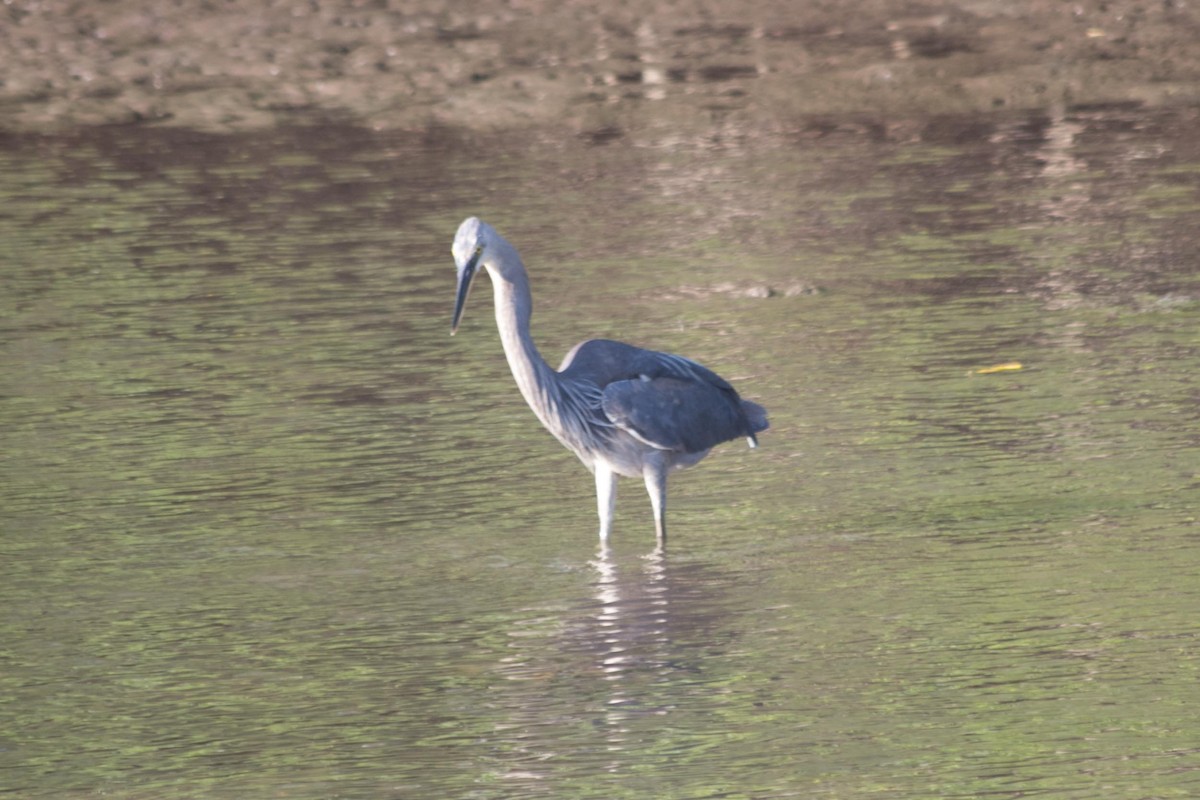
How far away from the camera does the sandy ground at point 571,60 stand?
61.4 feet

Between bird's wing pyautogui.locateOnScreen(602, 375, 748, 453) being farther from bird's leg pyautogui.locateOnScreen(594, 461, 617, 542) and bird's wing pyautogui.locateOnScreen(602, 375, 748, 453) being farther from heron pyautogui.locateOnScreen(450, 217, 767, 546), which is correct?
bird's leg pyautogui.locateOnScreen(594, 461, 617, 542)

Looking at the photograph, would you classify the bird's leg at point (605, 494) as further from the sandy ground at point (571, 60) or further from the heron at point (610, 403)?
→ the sandy ground at point (571, 60)

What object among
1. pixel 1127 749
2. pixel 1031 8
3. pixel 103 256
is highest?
pixel 1031 8

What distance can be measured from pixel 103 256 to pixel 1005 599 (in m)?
8.15

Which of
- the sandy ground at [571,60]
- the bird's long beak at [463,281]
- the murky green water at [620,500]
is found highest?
the sandy ground at [571,60]

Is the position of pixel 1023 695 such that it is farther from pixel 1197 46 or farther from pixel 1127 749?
pixel 1197 46

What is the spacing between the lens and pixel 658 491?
8781 millimetres

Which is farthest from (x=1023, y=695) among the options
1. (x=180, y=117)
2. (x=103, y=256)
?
(x=180, y=117)

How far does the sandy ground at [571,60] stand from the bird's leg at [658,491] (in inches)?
363

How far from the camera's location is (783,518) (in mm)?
8969

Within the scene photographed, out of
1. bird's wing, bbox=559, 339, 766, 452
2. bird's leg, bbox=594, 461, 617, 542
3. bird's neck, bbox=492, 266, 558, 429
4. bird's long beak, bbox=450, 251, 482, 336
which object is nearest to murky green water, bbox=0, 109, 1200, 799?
bird's leg, bbox=594, 461, 617, 542

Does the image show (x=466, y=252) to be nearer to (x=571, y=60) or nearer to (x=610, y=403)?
(x=610, y=403)

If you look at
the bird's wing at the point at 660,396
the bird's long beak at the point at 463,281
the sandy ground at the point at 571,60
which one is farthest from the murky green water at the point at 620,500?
the sandy ground at the point at 571,60

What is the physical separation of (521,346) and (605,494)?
0.66m
